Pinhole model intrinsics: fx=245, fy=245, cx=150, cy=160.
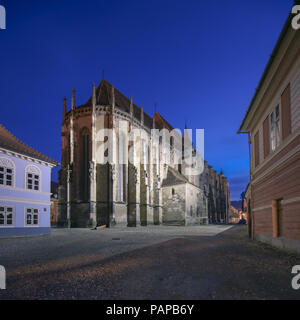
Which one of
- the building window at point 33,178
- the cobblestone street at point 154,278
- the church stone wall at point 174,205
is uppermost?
the building window at point 33,178

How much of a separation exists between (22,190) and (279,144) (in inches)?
664

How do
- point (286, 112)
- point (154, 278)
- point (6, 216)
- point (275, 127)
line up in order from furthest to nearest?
point (6, 216) → point (275, 127) → point (286, 112) → point (154, 278)

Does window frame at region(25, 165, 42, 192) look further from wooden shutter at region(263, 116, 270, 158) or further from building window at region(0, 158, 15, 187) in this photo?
wooden shutter at region(263, 116, 270, 158)

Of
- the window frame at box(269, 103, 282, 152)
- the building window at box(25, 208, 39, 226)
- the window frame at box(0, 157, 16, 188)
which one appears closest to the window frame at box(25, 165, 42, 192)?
the window frame at box(0, 157, 16, 188)

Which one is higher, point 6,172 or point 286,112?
point 286,112

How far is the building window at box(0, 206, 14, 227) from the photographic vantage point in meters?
16.5

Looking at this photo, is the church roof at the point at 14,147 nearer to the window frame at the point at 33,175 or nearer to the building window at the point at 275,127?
the window frame at the point at 33,175

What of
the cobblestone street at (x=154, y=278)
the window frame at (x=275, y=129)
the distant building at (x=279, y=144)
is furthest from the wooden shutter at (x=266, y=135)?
the cobblestone street at (x=154, y=278)

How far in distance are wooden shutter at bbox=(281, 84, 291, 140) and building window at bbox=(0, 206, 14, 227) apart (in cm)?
1719

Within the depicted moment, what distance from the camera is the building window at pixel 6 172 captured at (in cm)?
1670

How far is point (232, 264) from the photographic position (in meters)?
7.21

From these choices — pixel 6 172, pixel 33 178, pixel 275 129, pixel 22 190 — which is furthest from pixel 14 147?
pixel 275 129

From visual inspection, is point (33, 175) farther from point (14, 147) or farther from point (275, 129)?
point (275, 129)

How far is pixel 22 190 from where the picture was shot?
17938 millimetres
